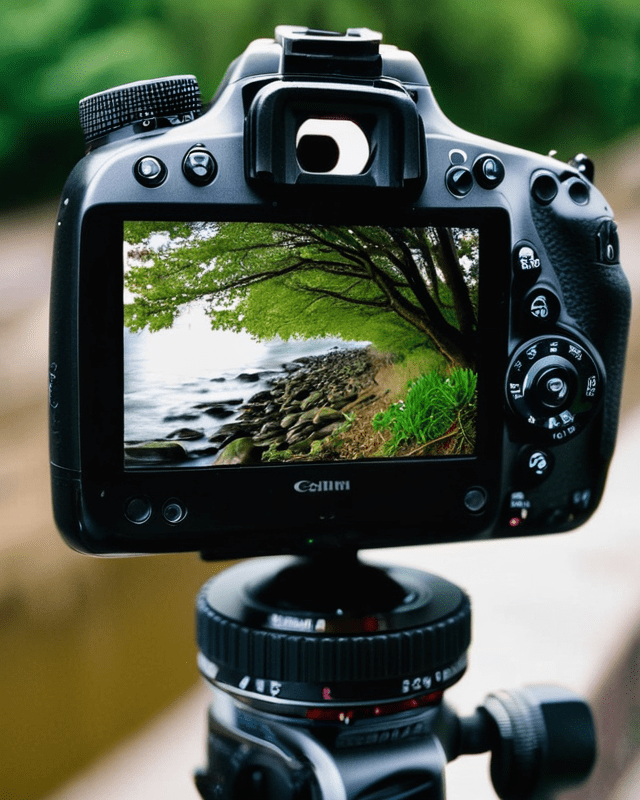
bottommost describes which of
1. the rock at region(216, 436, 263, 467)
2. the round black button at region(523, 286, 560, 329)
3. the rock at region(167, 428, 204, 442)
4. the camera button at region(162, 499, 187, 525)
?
the camera button at region(162, 499, 187, 525)

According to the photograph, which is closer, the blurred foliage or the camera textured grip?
the camera textured grip

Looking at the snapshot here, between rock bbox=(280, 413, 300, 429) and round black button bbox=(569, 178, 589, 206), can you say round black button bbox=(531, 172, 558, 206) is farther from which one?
rock bbox=(280, 413, 300, 429)

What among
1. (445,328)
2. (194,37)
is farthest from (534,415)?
(194,37)

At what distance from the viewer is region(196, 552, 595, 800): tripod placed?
44 cm

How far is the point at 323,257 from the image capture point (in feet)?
1.50

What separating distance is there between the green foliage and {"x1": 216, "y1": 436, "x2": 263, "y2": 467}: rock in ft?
0.23

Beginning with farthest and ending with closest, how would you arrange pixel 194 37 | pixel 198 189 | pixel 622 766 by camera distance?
pixel 194 37, pixel 622 766, pixel 198 189

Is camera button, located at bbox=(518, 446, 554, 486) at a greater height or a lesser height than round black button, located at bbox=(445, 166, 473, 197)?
lesser

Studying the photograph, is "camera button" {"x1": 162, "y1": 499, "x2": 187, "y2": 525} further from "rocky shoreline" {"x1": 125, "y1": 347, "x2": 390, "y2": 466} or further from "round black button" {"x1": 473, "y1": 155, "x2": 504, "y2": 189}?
"round black button" {"x1": 473, "y1": 155, "x2": 504, "y2": 189}

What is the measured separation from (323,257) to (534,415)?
0.14 metres

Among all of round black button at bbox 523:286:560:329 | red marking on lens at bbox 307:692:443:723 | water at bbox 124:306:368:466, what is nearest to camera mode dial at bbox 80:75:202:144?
water at bbox 124:306:368:466

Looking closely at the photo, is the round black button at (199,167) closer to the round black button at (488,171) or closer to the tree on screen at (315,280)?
the tree on screen at (315,280)

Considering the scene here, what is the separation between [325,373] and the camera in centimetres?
47

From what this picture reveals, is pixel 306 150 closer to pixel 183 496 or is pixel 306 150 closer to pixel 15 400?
pixel 183 496
